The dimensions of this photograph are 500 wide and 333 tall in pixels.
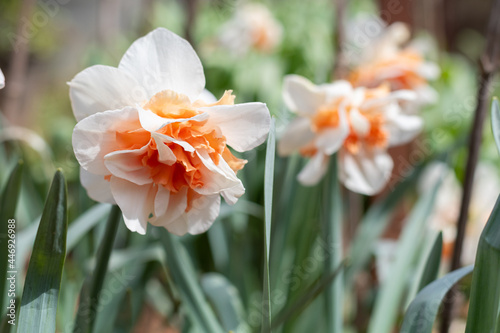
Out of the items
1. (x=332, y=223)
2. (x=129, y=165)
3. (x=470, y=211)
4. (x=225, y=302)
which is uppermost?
(x=129, y=165)

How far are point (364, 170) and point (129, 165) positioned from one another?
17.5 inches

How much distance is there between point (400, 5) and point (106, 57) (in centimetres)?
118

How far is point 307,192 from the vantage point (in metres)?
0.91

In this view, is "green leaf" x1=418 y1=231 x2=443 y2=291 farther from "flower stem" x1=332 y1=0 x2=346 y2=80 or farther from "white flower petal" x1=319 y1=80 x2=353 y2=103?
"flower stem" x1=332 y1=0 x2=346 y2=80

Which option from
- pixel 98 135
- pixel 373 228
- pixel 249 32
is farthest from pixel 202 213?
pixel 249 32

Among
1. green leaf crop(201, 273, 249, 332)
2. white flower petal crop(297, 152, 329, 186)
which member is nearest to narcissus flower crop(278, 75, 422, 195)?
white flower petal crop(297, 152, 329, 186)

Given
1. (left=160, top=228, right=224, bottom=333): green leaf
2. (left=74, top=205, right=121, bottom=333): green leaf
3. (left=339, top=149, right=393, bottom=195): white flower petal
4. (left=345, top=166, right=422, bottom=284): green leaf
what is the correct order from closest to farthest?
1. (left=74, top=205, right=121, bottom=333): green leaf
2. (left=160, top=228, right=224, bottom=333): green leaf
3. (left=339, top=149, right=393, bottom=195): white flower petal
4. (left=345, top=166, right=422, bottom=284): green leaf

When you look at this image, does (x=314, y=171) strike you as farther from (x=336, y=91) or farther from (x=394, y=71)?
(x=394, y=71)

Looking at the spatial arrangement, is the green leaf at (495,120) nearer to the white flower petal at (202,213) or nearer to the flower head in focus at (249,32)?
the white flower petal at (202,213)

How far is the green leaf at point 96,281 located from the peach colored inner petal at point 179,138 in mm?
96

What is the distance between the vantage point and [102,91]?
19.2 inches

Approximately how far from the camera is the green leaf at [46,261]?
1.50 ft

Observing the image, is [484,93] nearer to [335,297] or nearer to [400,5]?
[335,297]

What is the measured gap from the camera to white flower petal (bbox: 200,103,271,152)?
47cm
